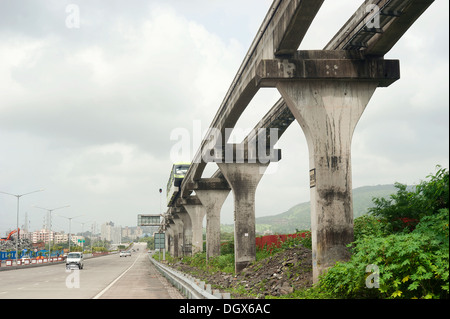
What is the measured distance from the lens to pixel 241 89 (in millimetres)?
21438

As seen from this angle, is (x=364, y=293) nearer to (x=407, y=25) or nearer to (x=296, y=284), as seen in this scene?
(x=296, y=284)

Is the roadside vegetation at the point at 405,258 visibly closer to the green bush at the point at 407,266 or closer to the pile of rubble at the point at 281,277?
the green bush at the point at 407,266

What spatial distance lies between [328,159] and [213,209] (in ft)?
100

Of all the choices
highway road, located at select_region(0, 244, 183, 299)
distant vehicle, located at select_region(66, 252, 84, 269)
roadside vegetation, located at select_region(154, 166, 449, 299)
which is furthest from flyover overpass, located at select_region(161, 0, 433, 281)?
distant vehicle, located at select_region(66, 252, 84, 269)

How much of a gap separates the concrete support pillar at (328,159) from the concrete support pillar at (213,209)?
97.1ft

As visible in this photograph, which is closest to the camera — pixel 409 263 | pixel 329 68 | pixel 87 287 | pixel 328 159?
pixel 409 263

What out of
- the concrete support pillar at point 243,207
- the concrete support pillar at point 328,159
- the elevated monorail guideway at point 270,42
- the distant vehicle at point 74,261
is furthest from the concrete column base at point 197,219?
the concrete support pillar at point 328,159

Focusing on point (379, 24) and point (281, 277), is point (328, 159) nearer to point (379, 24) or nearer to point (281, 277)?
point (379, 24)

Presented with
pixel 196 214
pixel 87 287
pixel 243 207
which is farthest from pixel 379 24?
pixel 196 214

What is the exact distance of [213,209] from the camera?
46.1m

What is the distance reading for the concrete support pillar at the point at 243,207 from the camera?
110 ft

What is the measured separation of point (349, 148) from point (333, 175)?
106 cm
